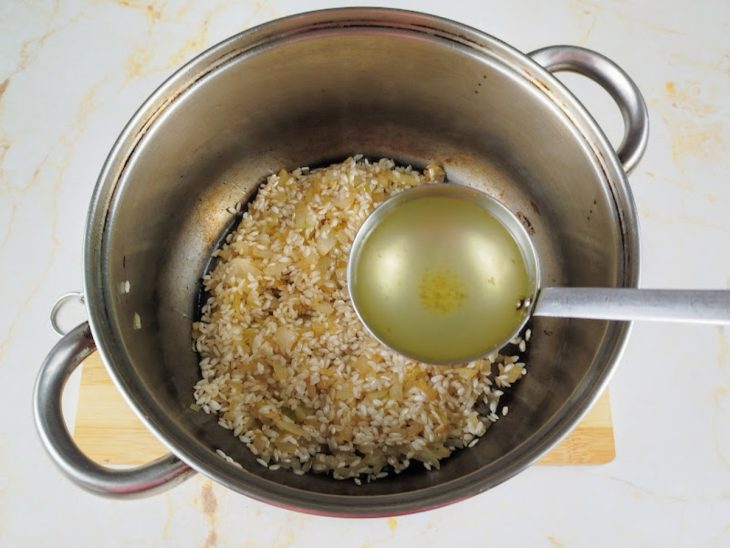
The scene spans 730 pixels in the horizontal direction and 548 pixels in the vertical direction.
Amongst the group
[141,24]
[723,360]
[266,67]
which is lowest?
[723,360]

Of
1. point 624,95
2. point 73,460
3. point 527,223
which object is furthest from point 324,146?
point 73,460

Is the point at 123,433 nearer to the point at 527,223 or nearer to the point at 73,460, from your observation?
the point at 73,460

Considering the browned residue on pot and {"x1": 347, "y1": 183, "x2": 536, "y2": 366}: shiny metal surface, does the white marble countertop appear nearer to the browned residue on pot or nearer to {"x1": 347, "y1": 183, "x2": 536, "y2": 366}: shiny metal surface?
the browned residue on pot

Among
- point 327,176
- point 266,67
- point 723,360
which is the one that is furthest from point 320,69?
point 723,360

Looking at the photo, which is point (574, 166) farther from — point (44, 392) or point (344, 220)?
point (44, 392)

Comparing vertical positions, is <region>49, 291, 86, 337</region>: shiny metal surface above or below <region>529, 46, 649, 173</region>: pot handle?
below

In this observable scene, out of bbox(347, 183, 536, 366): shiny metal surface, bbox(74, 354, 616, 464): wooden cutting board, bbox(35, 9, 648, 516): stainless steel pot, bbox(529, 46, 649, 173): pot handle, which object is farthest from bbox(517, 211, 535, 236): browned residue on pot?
bbox(74, 354, 616, 464): wooden cutting board

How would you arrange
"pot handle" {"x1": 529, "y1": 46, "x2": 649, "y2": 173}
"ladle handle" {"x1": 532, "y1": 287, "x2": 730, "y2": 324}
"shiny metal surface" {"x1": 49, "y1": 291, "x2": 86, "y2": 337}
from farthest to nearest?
"shiny metal surface" {"x1": 49, "y1": 291, "x2": 86, "y2": 337} → "pot handle" {"x1": 529, "y1": 46, "x2": 649, "y2": 173} → "ladle handle" {"x1": 532, "y1": 287, "x2": 730, "y2": 324}
